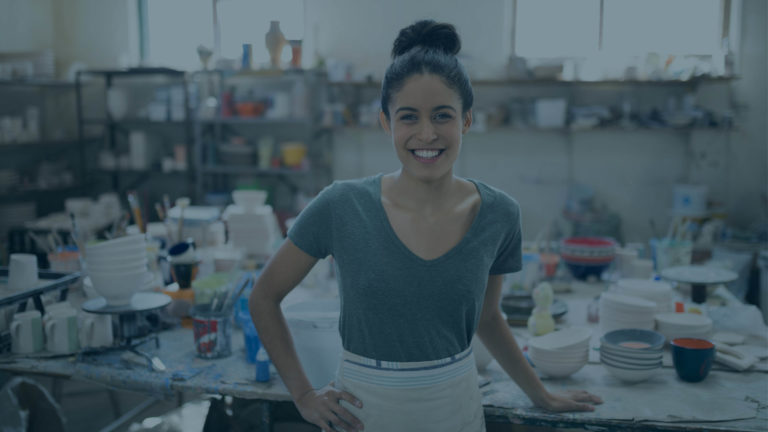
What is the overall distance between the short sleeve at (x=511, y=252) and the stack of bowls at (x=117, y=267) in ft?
3.86

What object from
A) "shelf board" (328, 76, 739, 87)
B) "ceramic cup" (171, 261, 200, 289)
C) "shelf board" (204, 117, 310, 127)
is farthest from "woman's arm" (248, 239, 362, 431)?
"shelf board" (204, 117, 310, 127)

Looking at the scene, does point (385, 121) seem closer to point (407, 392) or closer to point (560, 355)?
point (407, 392)

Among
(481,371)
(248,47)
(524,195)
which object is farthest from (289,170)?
(481,371)

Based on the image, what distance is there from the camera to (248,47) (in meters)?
5.61

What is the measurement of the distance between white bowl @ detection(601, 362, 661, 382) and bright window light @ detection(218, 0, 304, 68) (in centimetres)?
480

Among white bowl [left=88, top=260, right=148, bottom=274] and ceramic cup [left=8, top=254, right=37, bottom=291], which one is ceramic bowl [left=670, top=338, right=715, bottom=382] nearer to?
white bowl [left=88, top=260, right=148, bottom=274]

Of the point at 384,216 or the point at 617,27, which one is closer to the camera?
the point at 384,216

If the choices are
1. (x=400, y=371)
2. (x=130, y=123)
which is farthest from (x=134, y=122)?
(x=400, y=371)

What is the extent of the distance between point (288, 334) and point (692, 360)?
1180 millimetres

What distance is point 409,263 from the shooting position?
4.11ft

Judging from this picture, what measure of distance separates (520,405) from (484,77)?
14.0 feet

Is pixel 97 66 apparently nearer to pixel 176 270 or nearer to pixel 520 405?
pixel 176 270

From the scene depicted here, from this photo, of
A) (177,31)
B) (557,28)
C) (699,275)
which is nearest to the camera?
A: (699,275)

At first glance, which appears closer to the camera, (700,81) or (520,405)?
(520,405)
